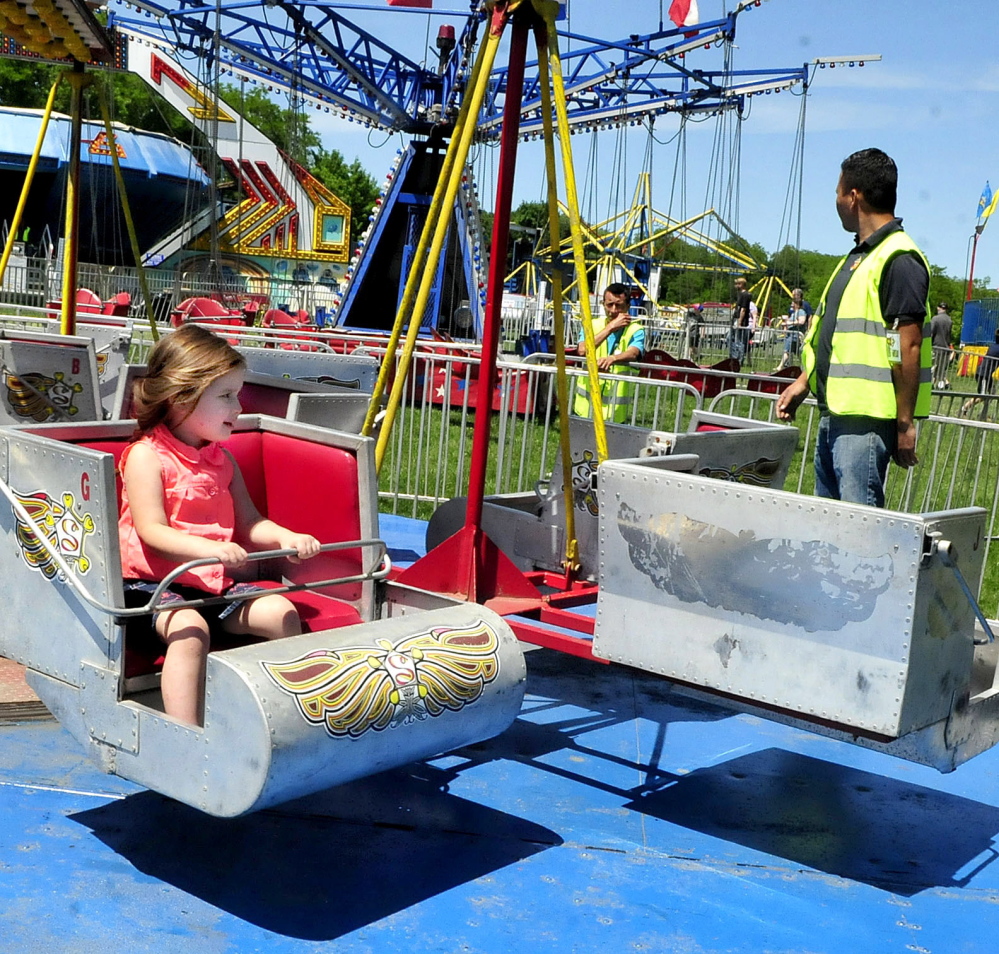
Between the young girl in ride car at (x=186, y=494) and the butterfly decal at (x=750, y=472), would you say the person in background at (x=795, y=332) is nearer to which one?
the butterfly decal at (x=750, y=472)

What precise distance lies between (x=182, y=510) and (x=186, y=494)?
0.05m

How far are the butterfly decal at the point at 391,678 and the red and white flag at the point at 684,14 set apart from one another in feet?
56.0

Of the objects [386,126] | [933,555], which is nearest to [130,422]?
[933,555]

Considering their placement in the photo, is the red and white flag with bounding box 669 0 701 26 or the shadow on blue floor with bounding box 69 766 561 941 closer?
the shadow on blue floor with bounding box 69 766 561 941

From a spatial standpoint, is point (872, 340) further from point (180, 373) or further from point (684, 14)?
→ point (684, 14)

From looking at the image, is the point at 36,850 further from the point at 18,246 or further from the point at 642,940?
the point at 18,246

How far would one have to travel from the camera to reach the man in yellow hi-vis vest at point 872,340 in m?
4.25

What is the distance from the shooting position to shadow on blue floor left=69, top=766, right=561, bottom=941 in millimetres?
3154

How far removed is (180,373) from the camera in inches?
135

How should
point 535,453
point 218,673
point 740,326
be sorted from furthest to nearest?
point 740,326
point 535,453
point 218,673

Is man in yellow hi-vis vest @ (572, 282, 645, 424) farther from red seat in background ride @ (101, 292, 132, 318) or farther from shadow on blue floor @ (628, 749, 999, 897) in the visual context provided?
red seat in background ride @ (101, 292, 132, 318)

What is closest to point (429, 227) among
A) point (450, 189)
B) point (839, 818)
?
point (450, 189)

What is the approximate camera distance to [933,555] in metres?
3.09

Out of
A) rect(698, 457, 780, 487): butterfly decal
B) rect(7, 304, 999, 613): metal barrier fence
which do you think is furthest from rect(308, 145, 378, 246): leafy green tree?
rect(698, 457, 780, 487): butterfly decal
